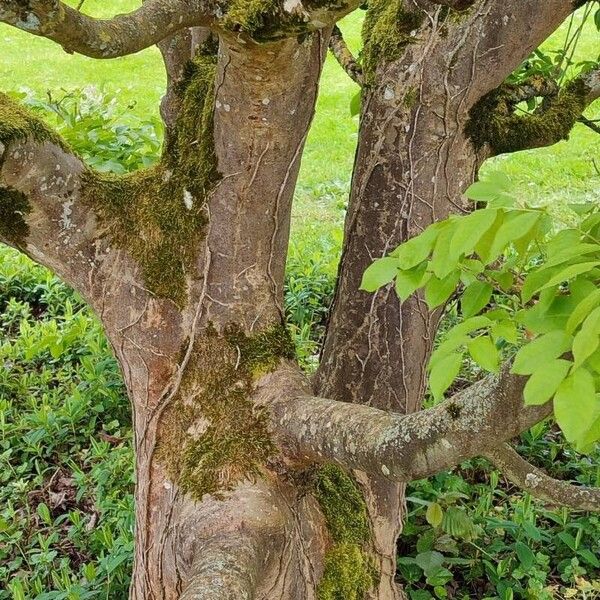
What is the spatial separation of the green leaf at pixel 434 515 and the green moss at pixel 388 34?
5.39 feet

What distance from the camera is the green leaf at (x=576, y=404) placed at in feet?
3.17

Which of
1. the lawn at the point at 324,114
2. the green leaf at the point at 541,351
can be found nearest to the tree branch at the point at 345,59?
the green leaf at the point at 541,351

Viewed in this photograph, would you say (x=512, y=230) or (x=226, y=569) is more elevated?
(x=512, y=230)

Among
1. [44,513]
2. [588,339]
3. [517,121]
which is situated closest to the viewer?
[588,339]

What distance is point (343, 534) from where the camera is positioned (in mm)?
2398

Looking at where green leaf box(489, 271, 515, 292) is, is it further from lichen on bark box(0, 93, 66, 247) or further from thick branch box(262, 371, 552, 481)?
lichen on bark box(0, 93, 66, 247)

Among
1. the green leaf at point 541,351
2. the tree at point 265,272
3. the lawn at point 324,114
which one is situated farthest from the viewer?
the lawn at point 324,114

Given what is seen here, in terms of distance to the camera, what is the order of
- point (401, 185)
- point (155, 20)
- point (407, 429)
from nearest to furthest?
1. point (155, 20)
2. point (407, 429)
3. point (401, 185)

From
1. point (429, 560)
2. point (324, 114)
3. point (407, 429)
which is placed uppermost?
point (324, 114)

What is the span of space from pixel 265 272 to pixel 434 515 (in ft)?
4.46

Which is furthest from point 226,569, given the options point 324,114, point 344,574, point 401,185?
point 324,114

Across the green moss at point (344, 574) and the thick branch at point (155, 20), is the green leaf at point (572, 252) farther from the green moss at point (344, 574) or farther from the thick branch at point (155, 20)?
the green moss at point (344, 574)

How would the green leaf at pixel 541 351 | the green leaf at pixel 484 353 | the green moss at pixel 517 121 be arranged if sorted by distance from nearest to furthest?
the green leaf at pixel 541 351, the green leaf at pixel 484 353, the green moss at pixel 517 121

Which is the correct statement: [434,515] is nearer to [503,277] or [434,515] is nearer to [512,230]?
[503,277]
